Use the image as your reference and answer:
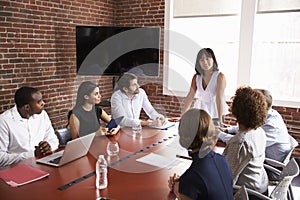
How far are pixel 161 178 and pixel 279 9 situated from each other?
320 centimetres

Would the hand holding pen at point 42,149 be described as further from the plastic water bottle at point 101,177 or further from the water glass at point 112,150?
the plastic water bottle at point 101,177

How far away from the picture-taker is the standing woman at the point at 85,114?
2.61m

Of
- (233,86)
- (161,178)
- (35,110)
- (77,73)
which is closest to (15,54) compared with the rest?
(77,73)

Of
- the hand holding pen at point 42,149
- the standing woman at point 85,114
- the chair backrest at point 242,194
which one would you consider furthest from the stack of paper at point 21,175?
the chair backrest at point 242,194

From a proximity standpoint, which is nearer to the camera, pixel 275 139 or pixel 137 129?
pixel 275 139

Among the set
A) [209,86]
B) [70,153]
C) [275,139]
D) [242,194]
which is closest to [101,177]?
[70,153]

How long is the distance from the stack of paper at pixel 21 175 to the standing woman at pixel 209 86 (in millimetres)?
1947

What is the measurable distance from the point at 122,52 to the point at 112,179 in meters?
3.13

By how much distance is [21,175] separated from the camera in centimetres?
171

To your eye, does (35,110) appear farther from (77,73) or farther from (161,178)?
(77,73)

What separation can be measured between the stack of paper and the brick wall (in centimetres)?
201

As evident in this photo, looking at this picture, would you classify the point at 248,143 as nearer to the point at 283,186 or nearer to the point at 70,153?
the point at 283,186

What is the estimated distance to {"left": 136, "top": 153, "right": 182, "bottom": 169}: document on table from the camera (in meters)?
1.95

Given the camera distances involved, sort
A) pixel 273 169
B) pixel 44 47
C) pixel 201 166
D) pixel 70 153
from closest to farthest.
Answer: pixel 201 166
pixel 70 153
pixel 273 169
pixel 44 47
